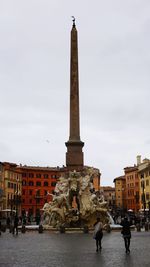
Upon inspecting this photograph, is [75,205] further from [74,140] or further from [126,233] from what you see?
[126,233]

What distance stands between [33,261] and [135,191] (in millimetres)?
96602

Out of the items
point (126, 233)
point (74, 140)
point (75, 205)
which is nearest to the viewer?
point (126, 233)

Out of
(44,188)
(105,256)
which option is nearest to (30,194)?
(44,188)

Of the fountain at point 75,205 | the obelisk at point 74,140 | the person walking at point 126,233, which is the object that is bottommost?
the person walking at point 126,233

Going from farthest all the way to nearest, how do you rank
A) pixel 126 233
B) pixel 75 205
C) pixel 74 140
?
pixel 74 140 → pixel 75 205 → pixel 126 233

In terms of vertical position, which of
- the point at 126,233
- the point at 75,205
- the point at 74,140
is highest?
the point at 74,140

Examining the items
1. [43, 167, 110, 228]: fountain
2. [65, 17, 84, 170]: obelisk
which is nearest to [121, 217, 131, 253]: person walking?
[43, 167, 110, 228]: fountain

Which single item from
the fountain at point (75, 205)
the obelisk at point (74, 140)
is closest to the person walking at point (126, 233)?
the fountain at point (75, 205)

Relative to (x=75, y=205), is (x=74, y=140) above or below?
above

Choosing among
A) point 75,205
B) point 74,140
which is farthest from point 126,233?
point 74,140

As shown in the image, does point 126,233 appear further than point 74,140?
No

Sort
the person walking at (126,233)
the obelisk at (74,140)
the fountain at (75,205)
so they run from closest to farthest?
the person walking at (126,233)
the fountain at (75,205)
the obelisk at (74,140)

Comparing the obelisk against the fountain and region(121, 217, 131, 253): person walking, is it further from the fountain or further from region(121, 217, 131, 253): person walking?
region(121, 217, 131, 253): person walking

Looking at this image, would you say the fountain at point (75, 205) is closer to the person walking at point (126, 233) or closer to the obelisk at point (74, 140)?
the obelisk at point (74, 140)
